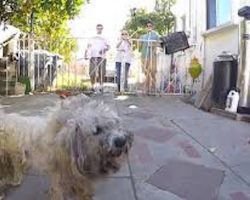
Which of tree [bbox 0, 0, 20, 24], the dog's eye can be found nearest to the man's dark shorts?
tree [bbox 0, 0, 20, 24]

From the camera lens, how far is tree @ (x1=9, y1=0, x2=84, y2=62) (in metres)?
15.8

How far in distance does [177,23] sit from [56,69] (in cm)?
751

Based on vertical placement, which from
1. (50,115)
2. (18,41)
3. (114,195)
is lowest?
(114,195)

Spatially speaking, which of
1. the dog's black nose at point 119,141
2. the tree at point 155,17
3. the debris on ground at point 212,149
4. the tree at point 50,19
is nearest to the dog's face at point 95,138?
the dog's black nose at point 119,141

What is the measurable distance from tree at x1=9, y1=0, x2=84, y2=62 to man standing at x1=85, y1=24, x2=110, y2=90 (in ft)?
4.52

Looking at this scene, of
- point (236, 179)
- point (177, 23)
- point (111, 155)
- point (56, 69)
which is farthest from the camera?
point (177, 23)

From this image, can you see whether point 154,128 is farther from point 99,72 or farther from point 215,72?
point 99,72

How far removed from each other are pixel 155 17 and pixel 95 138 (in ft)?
122

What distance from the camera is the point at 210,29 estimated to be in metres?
14.2

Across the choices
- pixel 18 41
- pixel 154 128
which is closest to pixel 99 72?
pixel 18 41

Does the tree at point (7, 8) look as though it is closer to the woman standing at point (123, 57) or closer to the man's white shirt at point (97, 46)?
the man's white shirt at point (97, 46)

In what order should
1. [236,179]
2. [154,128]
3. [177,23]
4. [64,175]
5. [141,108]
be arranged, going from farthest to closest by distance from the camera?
1. [177,23]
2. [141,108]
3. [154,128]
4. [236,179]
5. [64,175]

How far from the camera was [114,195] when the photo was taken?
5.44 metres

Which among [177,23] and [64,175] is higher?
[177,23]
